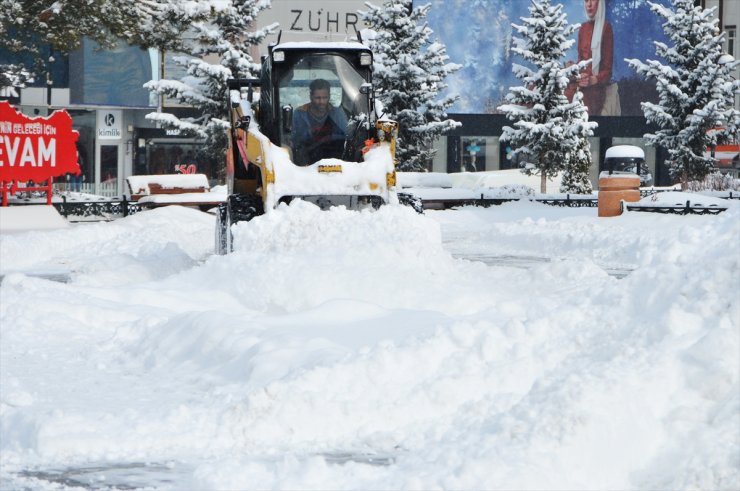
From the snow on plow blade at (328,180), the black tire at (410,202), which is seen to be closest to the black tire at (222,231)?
the snow on plow blade at (328,180)

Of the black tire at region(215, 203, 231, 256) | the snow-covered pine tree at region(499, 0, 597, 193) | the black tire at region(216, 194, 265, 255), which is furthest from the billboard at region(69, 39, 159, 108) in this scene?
the black tire at region(216, 194, 265, 255)

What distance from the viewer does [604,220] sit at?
24234mm

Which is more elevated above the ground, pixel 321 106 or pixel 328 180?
Answer: pixel 321 106

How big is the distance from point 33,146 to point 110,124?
24.4 m

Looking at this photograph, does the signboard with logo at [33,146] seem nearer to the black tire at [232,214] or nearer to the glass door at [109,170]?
the black tire at [232,214]

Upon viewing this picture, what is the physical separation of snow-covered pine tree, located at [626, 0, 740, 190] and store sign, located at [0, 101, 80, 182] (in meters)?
21.2

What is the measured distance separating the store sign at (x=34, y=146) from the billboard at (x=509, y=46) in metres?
32.3

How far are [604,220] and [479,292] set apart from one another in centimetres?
1370

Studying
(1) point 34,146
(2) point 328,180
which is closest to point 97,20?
(1) point 34,146

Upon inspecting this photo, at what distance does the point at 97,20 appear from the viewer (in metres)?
22.6

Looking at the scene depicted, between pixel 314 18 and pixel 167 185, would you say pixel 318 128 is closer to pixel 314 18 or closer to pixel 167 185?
pixel 167 185

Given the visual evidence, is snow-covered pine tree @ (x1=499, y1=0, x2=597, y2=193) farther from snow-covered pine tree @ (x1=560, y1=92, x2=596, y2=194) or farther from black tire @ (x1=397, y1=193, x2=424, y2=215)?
black tire @ (x1=397, y1=193, x2=424, y2=215)

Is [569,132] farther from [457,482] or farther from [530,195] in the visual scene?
[457,482]

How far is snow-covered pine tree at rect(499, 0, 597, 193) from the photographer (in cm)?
3622
